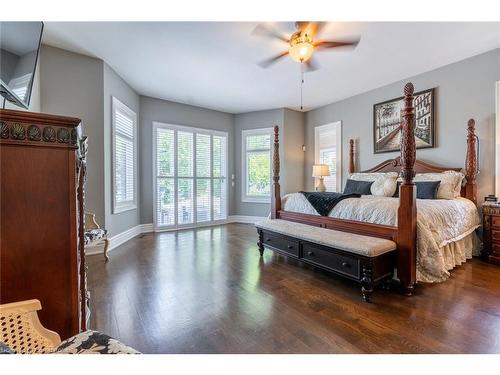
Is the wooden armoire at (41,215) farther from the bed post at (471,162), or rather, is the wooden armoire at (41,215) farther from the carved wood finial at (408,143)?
the bed post at (471,162)

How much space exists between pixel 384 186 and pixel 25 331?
397 centimetres

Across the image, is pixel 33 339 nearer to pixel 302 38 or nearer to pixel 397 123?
pixel 302 38

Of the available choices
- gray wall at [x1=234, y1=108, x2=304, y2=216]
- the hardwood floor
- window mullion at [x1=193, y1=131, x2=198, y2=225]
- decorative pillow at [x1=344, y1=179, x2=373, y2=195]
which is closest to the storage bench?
the hardwood floor

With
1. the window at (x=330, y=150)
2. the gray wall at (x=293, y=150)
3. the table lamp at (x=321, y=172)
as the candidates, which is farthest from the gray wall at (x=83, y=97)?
the window at (x=330, y=150)

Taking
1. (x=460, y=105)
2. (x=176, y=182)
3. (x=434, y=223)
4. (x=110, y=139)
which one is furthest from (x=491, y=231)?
(x=110, y=139)

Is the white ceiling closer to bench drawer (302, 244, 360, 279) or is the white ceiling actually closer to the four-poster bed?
the four-poster bed

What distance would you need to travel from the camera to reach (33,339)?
35.5 inches

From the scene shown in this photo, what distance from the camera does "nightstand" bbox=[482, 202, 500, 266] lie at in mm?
2889

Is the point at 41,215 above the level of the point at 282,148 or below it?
below

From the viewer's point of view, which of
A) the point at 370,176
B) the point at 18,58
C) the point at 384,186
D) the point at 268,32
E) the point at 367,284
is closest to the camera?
the point at 18,58

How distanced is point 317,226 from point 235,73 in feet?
8.65

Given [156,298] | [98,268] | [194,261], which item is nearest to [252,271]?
[194,261]

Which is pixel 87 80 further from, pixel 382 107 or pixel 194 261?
pixel 382 107

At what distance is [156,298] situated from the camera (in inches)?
84.5
